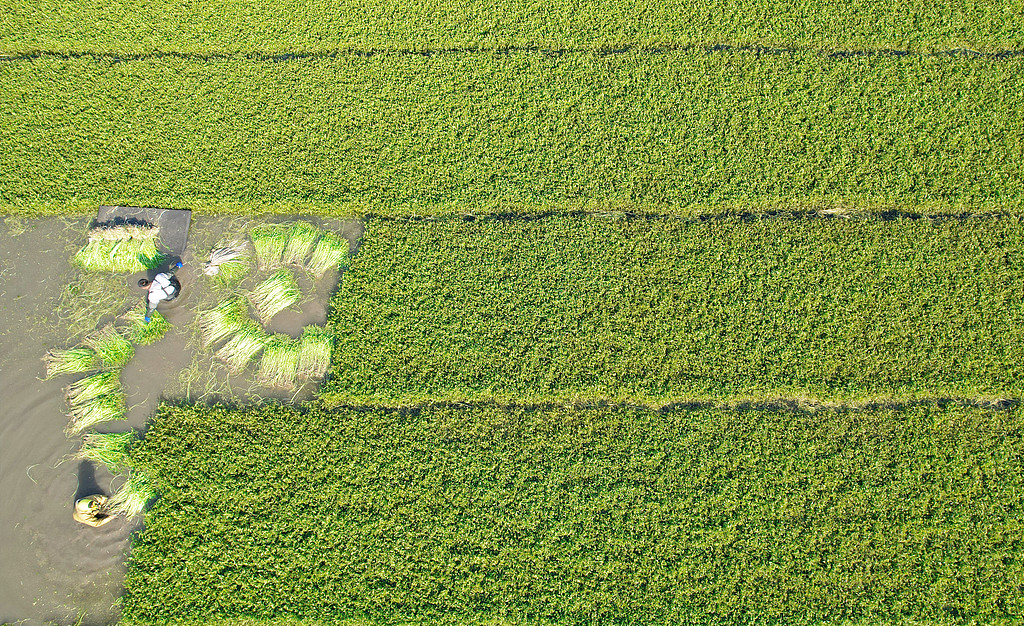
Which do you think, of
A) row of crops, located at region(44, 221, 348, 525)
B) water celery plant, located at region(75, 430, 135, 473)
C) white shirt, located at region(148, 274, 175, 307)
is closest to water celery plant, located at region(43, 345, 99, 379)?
row of crops, located at region(44, 221, 348, 525)

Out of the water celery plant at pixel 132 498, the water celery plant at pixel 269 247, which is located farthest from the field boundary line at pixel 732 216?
the water celery plant at pixel 132 498

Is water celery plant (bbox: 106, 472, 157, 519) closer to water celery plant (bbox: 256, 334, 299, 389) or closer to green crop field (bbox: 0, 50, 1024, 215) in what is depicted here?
water celery plant (bbox: 256, 334, 299, 389)

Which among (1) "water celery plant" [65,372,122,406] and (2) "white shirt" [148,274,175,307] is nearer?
(1) "water celery plant" [65,372,122,406]

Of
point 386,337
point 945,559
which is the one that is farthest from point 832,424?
point 386,337

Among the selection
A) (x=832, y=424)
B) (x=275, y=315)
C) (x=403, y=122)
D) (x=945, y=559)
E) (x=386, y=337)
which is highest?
(x=403, y=122)

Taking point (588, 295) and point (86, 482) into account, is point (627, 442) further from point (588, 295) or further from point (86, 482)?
point (86, 482)

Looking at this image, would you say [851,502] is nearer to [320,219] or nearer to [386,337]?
[386,337]
